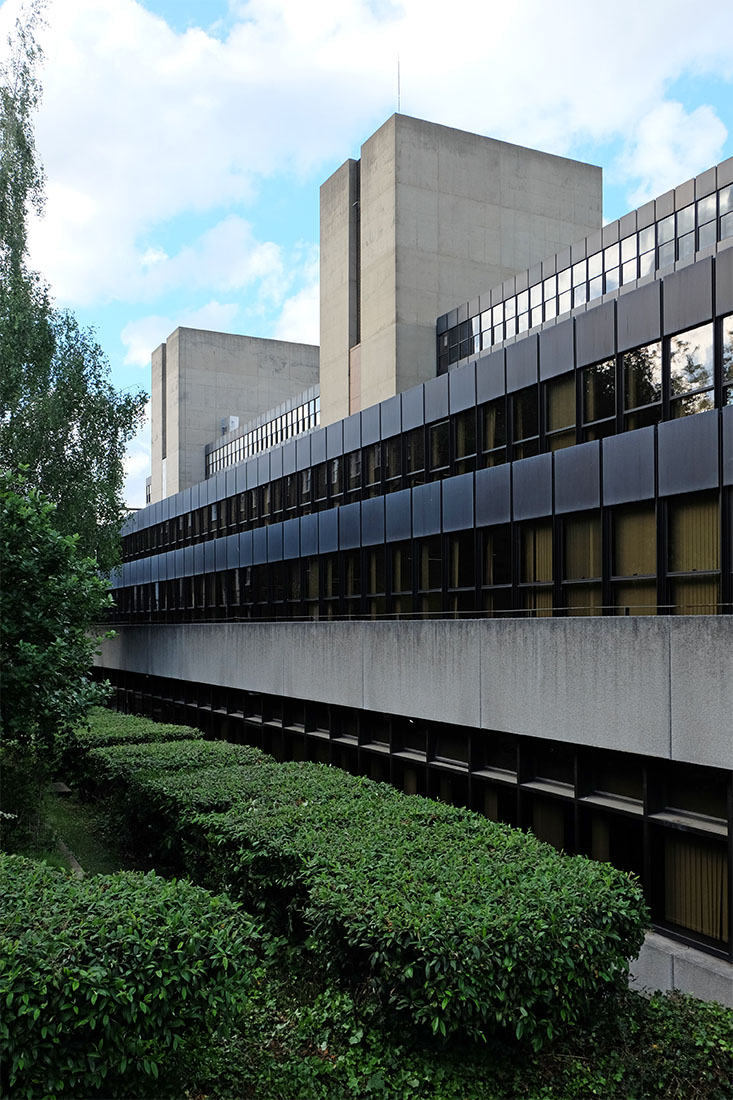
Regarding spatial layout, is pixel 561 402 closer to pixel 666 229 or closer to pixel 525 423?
pixel 525 423

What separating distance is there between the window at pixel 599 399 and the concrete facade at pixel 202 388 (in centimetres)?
5996

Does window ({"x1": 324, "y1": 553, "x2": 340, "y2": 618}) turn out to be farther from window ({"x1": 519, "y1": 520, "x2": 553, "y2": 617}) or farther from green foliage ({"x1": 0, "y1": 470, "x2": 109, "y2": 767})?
green foliage ({"x1": 0, "y1": 470, "x2": 109, "y2": 767})

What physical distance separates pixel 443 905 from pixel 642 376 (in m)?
9.87

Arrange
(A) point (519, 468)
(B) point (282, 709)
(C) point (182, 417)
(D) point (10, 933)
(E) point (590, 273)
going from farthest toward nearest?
(C) point (182, 417)
(E) point (590, 273)
(B) point (282, 709)
(A) point (519, 468)
(D) point (10, 933)

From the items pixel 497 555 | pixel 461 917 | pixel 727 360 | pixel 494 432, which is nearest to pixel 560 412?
pixel 494 432

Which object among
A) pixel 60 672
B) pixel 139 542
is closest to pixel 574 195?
pixel 139 542

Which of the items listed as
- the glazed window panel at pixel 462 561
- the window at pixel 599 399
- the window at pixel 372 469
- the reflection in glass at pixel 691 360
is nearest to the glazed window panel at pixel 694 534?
the reflection in glass at pixel 691 360

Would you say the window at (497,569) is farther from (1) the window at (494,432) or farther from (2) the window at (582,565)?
(2) the window at (582,565)

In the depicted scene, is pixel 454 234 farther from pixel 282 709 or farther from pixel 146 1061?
pixel 146 1061

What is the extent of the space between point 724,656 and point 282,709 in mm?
15614

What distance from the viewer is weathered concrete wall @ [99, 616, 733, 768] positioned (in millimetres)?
11633

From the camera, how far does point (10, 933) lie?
6.99m

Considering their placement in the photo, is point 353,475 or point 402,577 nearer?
point 402,577

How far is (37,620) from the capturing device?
51.4 feet
